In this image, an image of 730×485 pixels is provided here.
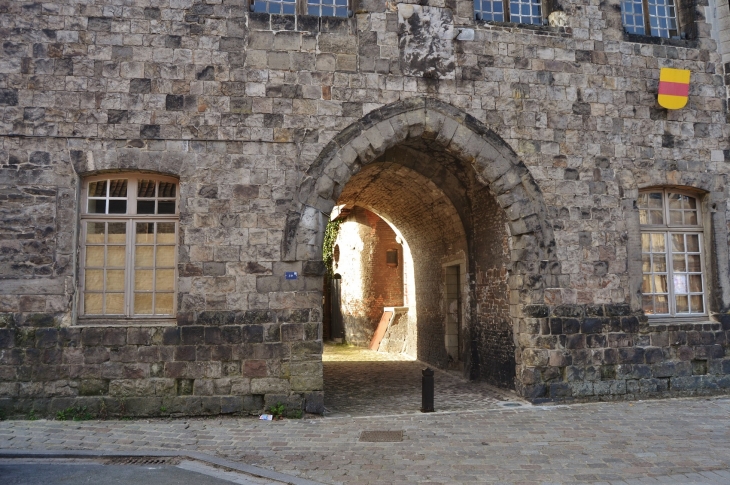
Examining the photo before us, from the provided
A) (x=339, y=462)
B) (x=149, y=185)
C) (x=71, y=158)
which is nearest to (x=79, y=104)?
(x=71, y=158)

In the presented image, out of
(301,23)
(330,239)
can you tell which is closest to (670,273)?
(301,23)

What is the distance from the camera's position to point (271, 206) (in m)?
7.23

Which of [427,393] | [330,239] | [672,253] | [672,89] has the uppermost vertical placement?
[672,89]

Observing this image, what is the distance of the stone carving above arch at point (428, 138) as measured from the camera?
23.9 feet

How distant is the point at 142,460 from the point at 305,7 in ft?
18.5

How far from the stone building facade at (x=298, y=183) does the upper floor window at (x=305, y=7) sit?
0.09 metres

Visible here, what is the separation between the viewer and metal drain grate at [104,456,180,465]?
17.0 ft

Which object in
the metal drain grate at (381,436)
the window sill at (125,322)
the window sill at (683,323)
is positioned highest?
the window sill at (125,322)

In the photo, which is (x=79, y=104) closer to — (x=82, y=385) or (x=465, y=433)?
(x=82, y=385)

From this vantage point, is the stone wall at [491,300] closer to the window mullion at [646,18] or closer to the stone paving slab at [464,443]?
the stone paving slab at [464,443]

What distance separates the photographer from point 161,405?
6809mm

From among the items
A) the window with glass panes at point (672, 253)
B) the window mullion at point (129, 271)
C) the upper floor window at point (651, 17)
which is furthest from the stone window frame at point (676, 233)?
the window mullion at point (129, 271)

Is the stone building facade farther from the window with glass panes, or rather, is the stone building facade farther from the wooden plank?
the wooden plank

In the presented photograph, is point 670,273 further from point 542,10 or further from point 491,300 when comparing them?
point 542,10
